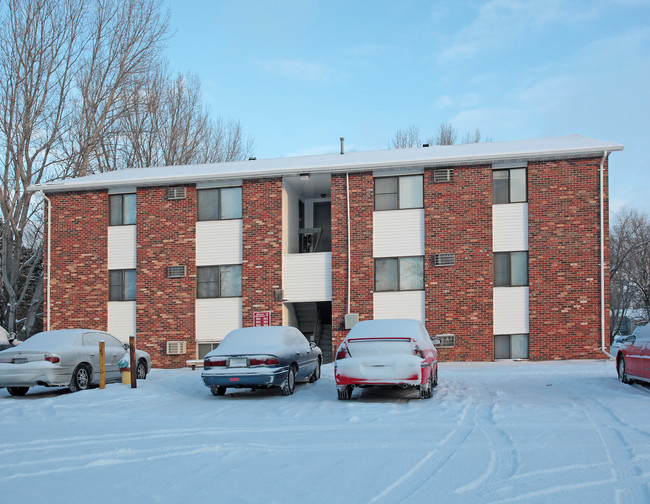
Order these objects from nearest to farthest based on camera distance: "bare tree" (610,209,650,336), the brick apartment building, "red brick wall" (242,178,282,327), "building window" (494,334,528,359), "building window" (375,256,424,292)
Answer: the brick apartment building < "building window" (494,334,528,359) < "building window" (375,256,424,292) < "red brick wall" (242,178,282,327) < "bare tree" (610,209,650,336)

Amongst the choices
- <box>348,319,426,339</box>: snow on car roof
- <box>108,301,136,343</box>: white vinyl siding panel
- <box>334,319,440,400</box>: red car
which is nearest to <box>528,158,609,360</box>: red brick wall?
<box>348,319,426,339</box>: snow on car roof

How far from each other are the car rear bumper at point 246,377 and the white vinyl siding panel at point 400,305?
943 cm

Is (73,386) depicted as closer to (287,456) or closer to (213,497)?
(287,456)

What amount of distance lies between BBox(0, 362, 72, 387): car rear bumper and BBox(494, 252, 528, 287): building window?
13417mm

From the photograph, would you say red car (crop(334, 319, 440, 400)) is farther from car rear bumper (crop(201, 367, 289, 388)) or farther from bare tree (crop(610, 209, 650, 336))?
bare tree (crop(610, 209, 650, 336))

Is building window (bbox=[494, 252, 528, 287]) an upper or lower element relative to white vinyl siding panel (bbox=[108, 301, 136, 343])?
upper

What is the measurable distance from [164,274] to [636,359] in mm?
15421

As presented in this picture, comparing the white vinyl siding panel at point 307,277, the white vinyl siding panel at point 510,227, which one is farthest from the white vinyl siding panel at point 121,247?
the white vinyl siding panel at point 510,227

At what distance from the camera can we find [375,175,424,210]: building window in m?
22.1

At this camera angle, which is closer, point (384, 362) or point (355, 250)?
point (384, 362)

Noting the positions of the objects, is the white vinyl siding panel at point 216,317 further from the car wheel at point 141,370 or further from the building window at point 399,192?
the car wheel at point 141,370

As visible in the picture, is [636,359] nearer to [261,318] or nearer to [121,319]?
[261,318]

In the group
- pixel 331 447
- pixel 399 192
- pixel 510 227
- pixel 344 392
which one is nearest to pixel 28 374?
pixel 344 392

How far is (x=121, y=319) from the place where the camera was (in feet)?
78.3
